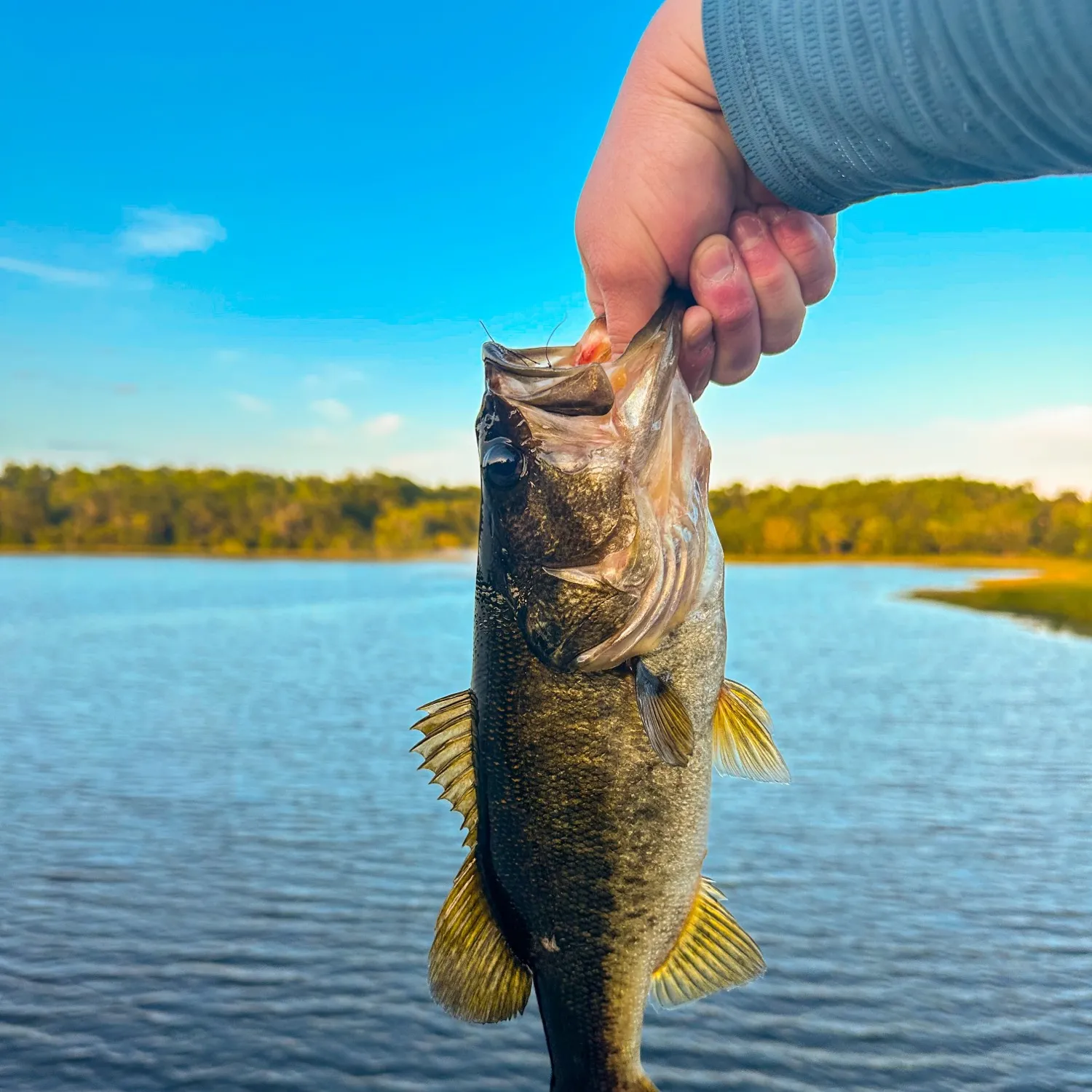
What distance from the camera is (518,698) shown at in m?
3.05

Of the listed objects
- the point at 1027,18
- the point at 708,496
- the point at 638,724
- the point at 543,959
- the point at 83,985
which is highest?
the point at 1027,18

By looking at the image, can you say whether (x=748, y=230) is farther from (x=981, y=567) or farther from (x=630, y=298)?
(x=981, y=567)

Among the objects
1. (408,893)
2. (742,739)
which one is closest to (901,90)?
(742,739)

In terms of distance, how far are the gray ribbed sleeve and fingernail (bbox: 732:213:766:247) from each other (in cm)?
43

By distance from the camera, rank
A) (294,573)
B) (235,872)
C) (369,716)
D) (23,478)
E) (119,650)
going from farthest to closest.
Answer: (23,478)
(294,573)
(119,650)
(369,716)
(235,872)

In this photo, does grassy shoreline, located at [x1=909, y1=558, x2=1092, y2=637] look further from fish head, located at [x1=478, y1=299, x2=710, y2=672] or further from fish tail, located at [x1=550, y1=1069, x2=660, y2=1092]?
fish head, located at [x1=478, y1=299, x2=710, y2=672]

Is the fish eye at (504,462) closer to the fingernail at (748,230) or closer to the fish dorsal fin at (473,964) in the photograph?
the fingernail at (748,230)

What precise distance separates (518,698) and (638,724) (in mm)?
339

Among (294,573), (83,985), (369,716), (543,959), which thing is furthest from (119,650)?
(294,573)

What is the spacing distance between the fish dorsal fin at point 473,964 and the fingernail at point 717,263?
177 centimetres

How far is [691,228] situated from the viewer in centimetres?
268

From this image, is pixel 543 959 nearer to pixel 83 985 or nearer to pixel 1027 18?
pixel 1027 18

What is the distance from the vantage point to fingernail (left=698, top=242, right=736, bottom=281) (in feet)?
9.02

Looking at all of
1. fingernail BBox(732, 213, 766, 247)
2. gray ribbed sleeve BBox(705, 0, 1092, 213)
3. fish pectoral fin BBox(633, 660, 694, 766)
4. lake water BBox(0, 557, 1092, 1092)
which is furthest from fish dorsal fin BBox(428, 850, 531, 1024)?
lake water BBox(0, 557, 1092, 1092)
